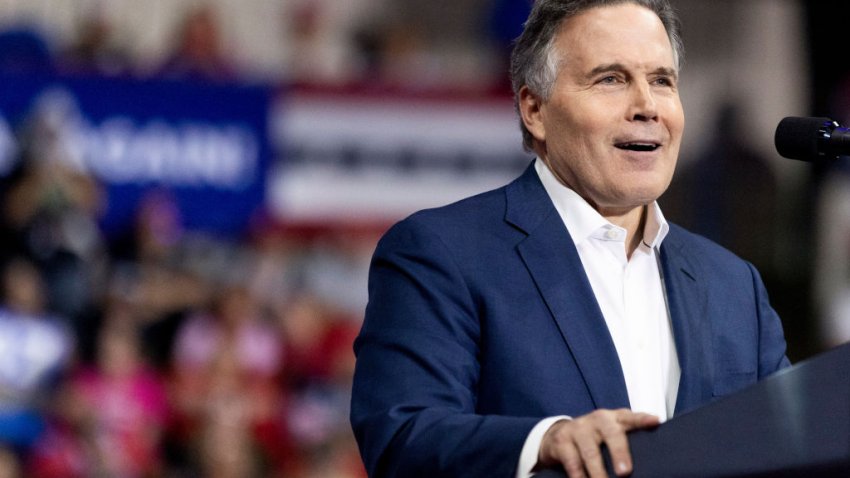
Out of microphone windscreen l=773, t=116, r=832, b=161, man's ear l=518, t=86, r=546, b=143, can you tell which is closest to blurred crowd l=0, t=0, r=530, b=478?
man's ear l=518, t=86, r=546, b=143

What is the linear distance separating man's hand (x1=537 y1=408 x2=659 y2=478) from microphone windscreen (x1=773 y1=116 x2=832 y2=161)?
0.55m

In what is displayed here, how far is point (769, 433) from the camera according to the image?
4.50 ft

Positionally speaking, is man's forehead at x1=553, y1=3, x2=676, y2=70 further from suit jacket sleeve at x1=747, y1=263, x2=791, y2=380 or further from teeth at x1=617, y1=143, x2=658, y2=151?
suit jacket sleeve at x1=747, y1=263, x2=791, y2=380

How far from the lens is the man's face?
6.86 feet

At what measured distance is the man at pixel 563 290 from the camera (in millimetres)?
1800

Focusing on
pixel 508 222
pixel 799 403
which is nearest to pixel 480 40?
pixel 508 222

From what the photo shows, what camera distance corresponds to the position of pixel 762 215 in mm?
7855

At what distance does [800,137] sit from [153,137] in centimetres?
483

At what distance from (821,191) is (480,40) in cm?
215

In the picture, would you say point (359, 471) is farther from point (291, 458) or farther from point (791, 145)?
point (791, 145)

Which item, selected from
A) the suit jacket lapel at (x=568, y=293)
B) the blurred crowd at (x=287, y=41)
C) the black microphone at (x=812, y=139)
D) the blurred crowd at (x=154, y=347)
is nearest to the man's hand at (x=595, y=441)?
the suit jacket lapel at (x=568, y=293)

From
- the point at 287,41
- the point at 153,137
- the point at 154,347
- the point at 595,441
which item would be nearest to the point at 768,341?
A: the point at 595,441

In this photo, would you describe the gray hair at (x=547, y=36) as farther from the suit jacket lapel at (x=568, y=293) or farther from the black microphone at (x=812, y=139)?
the black microphone at (x=812, y=139)

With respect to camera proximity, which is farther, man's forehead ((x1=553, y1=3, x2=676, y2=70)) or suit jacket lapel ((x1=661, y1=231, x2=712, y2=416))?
man's forehead ((x1=553, y1=3, x2=676, y2=70))
